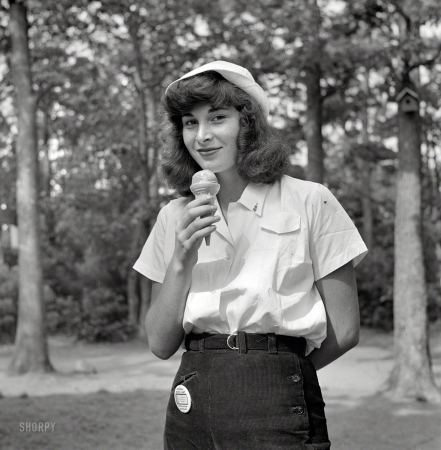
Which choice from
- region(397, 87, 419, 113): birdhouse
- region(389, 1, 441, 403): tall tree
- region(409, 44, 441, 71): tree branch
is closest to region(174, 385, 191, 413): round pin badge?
region(389, 1, 441, 403): tall tree

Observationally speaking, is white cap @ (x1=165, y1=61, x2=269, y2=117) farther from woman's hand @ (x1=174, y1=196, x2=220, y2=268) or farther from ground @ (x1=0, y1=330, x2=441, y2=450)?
ground @ (x1=0, y1=330, x2=441, y2=450)

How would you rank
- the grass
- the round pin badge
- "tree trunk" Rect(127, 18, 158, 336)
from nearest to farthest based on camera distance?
1. the round pin badge
2. the grass
3. "tree trunk" Rect(127, 18, 158, 336)

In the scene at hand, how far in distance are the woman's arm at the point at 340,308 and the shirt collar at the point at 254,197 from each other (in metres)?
0.30

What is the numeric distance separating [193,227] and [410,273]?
302 inches

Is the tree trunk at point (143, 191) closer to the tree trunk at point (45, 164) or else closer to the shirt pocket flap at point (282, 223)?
the tree trunk at point (45, 164)

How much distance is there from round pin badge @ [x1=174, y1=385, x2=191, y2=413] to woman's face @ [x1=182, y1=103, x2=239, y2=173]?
700 millimetres

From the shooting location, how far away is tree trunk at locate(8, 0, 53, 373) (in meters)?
11.6

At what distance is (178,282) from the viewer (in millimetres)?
2182

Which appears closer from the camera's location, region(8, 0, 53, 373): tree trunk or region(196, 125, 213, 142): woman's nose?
region(196, 125, 213, 142): woman's nose

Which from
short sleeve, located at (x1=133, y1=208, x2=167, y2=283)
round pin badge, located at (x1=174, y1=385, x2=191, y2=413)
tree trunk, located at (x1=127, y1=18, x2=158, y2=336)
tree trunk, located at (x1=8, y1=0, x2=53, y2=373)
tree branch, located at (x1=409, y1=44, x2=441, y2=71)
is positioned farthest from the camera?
tree trunk, located at (x1=127, y1=18, x2=158, y2=336)

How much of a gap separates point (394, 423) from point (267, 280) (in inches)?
256

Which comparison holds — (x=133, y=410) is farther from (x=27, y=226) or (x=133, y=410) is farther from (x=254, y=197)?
(x=254, y=197)

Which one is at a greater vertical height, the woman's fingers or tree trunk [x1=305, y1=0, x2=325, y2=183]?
tree trunk [x1=305, y1=0, x2=325, y2=183]

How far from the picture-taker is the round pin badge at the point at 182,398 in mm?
2156
